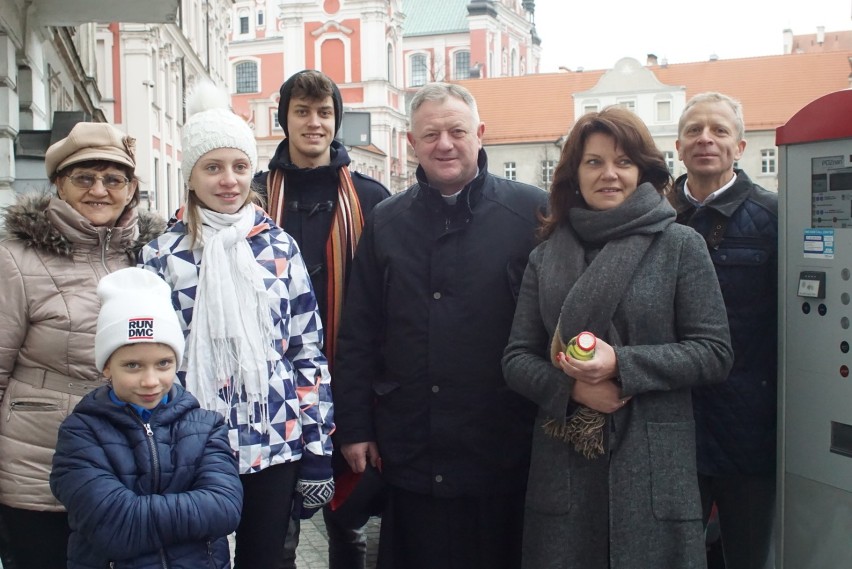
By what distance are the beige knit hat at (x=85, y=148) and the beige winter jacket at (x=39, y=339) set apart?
18 cm

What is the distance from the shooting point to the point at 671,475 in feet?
10.6

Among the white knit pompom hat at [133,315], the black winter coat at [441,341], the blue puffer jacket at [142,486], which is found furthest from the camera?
the black winter coat at [441,341]

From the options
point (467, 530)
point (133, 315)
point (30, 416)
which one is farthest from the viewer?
point (467, 530)

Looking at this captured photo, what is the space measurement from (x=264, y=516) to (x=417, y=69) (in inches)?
3452

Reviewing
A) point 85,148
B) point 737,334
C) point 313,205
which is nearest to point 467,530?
point 737,334

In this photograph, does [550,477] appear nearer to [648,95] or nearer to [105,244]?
[105,244]

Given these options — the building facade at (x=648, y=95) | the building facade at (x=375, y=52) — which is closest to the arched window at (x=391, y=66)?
the building facade at (x=375, y=52)

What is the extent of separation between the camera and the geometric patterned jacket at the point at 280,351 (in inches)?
136

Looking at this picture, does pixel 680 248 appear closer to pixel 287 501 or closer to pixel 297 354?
pixel 297 354

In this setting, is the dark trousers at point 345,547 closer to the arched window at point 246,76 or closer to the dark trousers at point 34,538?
the dark trousers at point 34,538

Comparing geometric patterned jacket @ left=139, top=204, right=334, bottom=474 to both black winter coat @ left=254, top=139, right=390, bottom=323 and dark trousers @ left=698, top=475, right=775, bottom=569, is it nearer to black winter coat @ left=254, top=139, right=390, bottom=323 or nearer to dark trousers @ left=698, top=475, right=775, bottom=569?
black winter coat @ left=254, top=139, right=390, bottom=323

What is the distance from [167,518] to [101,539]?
199 millimetres

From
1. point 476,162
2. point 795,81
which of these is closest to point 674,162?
point 795,81

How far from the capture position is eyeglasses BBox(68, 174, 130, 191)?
11.6ft
